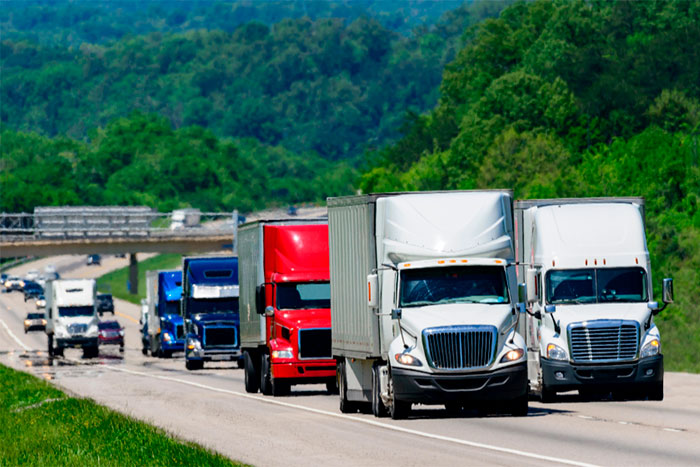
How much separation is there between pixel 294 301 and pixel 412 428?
34.3 feet

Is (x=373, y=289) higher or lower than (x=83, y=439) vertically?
higher

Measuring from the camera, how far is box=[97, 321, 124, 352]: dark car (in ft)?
263

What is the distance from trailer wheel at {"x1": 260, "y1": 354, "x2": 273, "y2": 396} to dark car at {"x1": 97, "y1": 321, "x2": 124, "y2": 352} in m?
44.6

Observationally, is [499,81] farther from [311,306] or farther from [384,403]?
[384,403]

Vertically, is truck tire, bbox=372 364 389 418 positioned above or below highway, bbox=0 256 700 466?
above

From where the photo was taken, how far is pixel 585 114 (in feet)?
408

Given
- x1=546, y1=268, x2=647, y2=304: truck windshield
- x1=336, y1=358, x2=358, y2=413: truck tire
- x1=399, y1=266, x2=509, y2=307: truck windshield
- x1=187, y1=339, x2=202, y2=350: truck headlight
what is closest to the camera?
x1=399, y1=266, x2=509, y2=307: truck windshield

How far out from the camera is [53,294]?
2822 inches

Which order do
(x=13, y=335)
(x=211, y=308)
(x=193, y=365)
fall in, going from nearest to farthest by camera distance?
(x=211, y=308) < (x=193, y=365) < (x=13, y=335)

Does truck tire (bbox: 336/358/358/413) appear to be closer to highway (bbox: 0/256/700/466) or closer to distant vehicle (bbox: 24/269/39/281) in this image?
highway (bbox: 0/256/700/466)

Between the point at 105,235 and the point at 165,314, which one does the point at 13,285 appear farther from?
the point at 165,314

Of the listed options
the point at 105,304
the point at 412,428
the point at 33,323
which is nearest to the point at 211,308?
the point at 412,428

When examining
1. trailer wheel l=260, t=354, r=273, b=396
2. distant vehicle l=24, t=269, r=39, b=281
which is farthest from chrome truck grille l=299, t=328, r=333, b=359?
distant vehicle l=24, t=269, r=39, b=281

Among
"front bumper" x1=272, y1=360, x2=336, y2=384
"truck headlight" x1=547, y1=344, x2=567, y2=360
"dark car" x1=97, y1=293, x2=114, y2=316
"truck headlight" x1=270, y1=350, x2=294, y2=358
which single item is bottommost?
"front bumper" x1=272, y1=360, x2=336, y2=384
